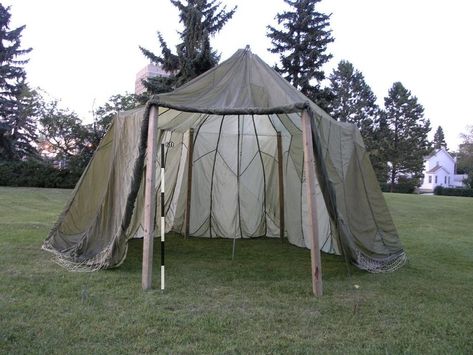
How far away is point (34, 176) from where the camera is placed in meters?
22.4

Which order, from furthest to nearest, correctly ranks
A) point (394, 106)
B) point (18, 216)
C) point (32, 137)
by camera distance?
point (394, 106) → point (32, 137) → point (18, 216)

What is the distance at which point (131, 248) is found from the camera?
24.3 ft

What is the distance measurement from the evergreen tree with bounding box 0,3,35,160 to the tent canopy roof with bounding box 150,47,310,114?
2361cm

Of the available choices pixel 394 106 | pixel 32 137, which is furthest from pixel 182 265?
pixel 394 106

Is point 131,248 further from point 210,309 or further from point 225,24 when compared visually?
point 225,24

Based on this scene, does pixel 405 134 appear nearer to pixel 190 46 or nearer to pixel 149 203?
pixel 190 46

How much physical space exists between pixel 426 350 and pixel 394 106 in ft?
150

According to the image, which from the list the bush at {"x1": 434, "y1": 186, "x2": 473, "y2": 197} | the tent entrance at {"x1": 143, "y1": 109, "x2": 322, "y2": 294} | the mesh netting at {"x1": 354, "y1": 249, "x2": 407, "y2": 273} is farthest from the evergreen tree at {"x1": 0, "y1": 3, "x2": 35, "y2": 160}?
the bush at {"x1": 434, "y1": 186, "x2": 473, "y2": 197}

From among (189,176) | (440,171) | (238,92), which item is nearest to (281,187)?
(189,176)

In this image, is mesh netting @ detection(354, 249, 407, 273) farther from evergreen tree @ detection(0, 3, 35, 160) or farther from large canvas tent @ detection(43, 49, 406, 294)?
evergreen tree @ detection(0, 3, 35, 160)

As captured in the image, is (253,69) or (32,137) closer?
(253,69)

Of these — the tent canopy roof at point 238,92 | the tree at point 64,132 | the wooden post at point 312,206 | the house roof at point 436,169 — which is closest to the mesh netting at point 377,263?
the wooden post at point 312,206

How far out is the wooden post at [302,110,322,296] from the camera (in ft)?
16.0

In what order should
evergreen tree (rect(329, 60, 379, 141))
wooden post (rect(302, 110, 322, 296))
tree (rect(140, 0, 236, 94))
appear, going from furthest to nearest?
1. evergreen tree (rect(329, 60, 379, 141))
2. tree (rect(140, 0, 236, 94))
3. wooden post (rect(302, 110, 322, 296))
